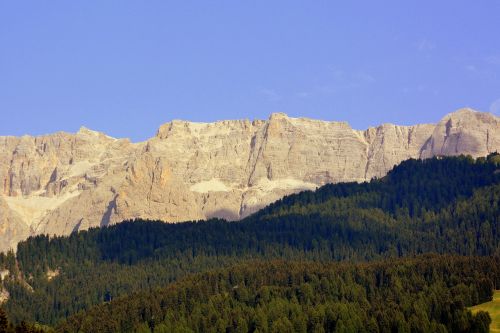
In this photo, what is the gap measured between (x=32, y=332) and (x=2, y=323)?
947 cm

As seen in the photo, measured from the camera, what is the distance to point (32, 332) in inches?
7825

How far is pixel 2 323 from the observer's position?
19012 cm
